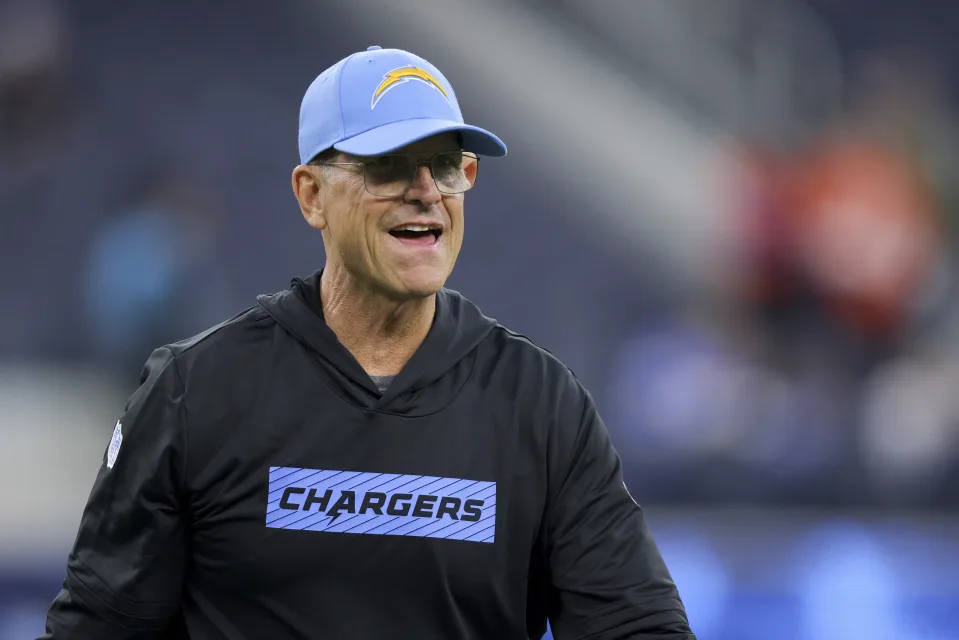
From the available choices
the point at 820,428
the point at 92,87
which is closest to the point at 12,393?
the point at 92,87

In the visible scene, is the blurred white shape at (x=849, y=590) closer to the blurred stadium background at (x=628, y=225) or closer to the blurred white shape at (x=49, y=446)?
the blurred stadium background at (x=628, y=225)

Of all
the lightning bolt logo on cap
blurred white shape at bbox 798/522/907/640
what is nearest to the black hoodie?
the lightning bolt logo on cap

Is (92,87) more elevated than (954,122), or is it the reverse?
(954,122)

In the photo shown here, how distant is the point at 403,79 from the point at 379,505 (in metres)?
0.67

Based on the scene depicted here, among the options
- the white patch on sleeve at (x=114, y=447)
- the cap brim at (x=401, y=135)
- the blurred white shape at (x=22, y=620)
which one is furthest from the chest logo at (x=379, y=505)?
the blurred white shape at (x=22, y=620)

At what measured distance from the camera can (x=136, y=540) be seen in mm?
1882

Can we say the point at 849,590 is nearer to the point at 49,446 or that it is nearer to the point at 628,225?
the point at 628,225

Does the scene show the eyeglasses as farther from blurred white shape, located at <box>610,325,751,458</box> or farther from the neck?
blurred white shape, located at <box>610,325,751,458</box>

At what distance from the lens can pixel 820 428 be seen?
6137mm

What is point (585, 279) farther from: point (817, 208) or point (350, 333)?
point (350, 333)

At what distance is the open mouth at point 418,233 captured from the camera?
6.30 feet

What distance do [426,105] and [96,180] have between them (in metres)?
4.53

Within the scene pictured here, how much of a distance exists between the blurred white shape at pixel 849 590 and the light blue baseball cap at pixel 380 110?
3.84m

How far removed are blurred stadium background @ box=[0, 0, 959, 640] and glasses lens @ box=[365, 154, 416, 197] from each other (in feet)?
13.3
